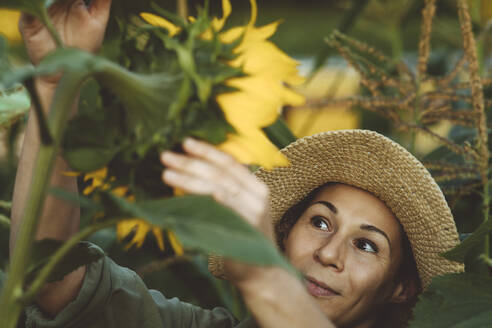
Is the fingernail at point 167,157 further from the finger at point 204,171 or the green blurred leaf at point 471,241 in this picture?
the green blurred leaf at point 471,241

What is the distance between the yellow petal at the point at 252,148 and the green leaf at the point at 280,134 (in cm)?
47

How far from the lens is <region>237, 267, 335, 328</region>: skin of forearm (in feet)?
1.37

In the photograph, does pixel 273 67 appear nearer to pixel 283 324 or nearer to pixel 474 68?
pixel 283 324

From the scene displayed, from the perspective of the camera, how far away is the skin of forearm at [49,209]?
51 cm

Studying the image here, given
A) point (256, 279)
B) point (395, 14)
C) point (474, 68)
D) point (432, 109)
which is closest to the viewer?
point (256, 279)

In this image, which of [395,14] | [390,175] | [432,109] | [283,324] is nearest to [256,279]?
[283,324]

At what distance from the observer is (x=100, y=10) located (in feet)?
1.59

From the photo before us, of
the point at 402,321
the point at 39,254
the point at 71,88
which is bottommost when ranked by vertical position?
the point at 402,321

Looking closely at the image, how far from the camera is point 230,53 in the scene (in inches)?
13.3

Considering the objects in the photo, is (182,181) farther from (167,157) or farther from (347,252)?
(347,252)

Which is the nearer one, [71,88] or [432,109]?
[71,88]

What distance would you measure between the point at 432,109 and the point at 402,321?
36 centimetres

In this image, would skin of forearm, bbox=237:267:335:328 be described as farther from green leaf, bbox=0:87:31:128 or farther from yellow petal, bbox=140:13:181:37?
green leaf, bbox=0:87:31:128

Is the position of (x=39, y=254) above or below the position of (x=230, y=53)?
below
